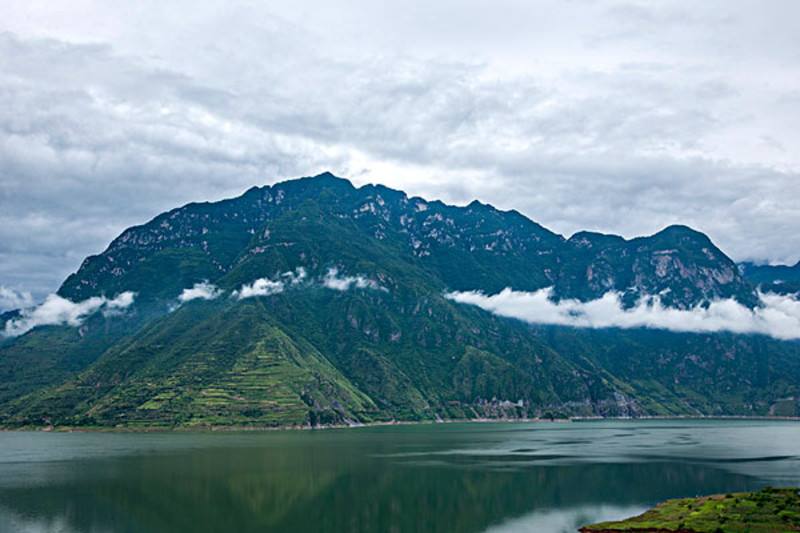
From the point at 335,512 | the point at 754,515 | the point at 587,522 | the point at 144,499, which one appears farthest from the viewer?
the point at 144,499

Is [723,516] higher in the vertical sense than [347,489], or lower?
higher

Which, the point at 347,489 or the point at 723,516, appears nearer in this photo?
the point at 723,516

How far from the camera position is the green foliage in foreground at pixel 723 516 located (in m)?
93.8

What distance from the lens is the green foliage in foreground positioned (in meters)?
93.8

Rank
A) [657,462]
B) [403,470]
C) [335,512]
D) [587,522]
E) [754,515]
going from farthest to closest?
[657,462] < [403,470] < [335,512] < [587,522] < [754,515]

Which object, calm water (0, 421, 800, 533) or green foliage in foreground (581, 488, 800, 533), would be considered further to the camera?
calm water (0, 421, 800, 533)

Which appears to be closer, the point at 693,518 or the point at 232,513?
the point at 693,518

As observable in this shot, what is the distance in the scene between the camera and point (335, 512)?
11519 cm

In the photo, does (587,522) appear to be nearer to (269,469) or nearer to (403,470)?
(403,470)

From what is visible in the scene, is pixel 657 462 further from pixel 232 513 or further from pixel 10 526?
pixel 10 526

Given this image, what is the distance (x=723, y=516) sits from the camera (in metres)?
100

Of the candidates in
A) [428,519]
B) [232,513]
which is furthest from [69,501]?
[428,519]

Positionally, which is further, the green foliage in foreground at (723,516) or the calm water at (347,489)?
the calm water at (347,489)

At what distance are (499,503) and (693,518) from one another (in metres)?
33.7
